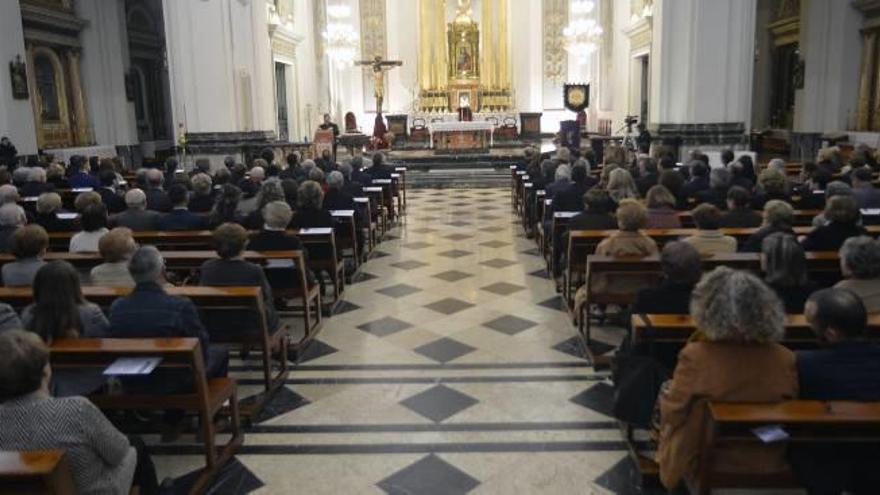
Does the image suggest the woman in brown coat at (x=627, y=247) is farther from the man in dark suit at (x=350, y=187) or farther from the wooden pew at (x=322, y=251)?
the man in dark suit at (x=350, y=187)

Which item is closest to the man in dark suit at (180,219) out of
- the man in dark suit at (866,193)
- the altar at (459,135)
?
the man in dark suit at (866,193)

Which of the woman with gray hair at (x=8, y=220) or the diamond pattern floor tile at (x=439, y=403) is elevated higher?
the woman with gray hair at (x=8, y=220)

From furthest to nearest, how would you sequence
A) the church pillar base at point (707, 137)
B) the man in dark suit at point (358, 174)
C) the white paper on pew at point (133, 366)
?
the church pillar base at point (707, 137) → the man in dark suit at point (358, 174) → the white paper on pew at point (133, 366)

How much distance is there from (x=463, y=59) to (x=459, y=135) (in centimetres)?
547

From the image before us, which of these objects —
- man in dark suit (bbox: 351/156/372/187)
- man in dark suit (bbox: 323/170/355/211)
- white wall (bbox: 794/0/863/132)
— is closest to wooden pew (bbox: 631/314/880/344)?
man in dark suit (bbox: 323/170/355/211)

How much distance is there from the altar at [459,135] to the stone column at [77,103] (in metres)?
8.42

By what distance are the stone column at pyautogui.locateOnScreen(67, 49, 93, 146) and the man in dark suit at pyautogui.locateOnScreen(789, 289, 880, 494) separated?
58.4 feet

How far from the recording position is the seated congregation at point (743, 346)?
2623 millimetres

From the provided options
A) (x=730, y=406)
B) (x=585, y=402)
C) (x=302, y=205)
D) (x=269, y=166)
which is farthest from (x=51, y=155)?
(x=730, y=406)

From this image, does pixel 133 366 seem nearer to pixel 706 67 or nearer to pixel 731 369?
pixel 731 369

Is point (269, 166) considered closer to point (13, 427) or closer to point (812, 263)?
point (812, 263)

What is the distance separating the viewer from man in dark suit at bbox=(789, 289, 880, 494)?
8.60 feet

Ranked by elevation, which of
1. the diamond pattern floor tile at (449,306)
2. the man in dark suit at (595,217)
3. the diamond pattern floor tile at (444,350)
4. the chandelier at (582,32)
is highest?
the chandelier at (582,32)

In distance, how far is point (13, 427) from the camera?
94.3 inches
